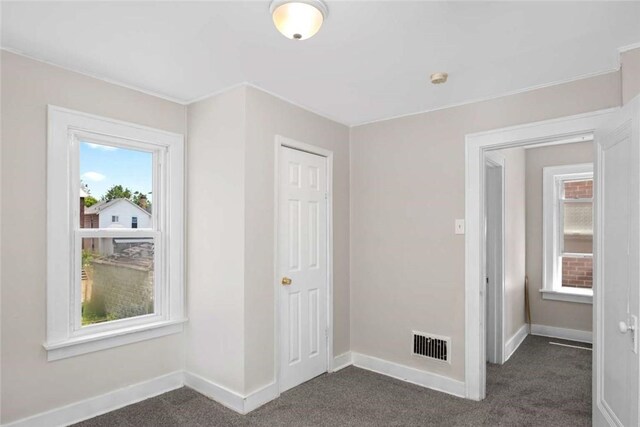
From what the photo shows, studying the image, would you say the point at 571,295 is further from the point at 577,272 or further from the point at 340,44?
the point at 340,44

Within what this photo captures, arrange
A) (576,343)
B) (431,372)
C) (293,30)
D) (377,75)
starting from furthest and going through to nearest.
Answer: (576,343)
(431,372)
(377,75)
(293,30)

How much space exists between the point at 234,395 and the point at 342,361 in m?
1.24

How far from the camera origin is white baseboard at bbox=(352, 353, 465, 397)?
124 inches

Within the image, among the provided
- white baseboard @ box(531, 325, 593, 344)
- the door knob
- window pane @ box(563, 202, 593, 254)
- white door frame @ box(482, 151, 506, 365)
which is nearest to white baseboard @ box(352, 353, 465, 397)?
white door frame @ box(482, 151, 506, 365)

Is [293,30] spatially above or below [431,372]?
above

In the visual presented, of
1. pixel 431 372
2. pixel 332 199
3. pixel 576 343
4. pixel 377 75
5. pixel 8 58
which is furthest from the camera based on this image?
pixel 576 343

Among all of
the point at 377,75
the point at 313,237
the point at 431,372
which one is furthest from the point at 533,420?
the point at 377,75

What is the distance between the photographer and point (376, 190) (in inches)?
146

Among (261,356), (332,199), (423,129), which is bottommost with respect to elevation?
(261,356)

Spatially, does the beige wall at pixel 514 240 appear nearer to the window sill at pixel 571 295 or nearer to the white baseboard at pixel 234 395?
the window sill at pixel 571 295

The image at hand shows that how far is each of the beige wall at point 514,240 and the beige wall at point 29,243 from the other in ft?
12.5

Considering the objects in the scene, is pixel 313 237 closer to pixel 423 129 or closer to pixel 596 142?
pixel 423 129

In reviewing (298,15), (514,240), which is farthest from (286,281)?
(514,240)

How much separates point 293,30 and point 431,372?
2904 millimetres
